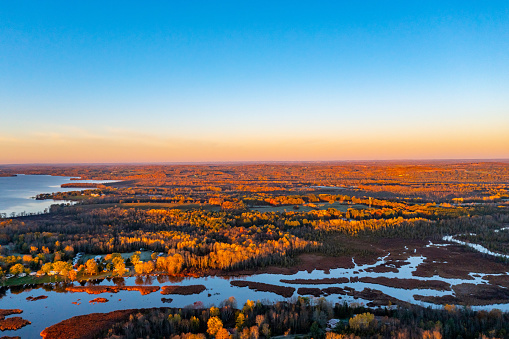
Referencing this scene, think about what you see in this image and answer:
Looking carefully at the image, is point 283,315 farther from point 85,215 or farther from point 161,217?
point 85,215

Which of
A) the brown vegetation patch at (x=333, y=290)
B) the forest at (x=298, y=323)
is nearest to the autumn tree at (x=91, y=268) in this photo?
the forest at (x=298, y=323)

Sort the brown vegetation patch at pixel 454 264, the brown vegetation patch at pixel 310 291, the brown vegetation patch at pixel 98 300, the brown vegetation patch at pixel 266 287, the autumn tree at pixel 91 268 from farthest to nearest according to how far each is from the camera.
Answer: the brown vegetation patch at pixel 454 264, the autumn tree at pixel 91 268, the brown vegetation patch at pixel 266 287, the brown vegetation patch at pixel 310 291, the brown vegetation patch at pixel 98 300

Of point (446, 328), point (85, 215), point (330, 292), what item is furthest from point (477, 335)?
point (85, 215)

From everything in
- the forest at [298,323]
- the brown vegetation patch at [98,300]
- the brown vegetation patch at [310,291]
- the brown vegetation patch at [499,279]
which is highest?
the forest at [298,323]

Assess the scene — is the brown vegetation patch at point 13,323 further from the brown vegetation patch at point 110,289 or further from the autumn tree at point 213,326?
the autumn tree at point 213,326

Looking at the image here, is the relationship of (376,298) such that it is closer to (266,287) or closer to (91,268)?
(266,287)

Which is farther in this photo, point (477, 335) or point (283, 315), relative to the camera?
point (283, 315)

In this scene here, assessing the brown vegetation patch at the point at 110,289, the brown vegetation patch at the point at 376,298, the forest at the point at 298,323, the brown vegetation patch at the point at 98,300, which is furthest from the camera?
the brown vegetation patch at the point at 110,289
